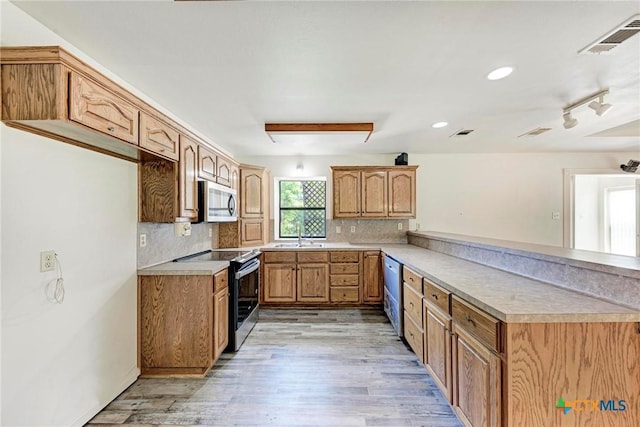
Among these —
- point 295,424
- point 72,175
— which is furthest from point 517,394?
point 72,175

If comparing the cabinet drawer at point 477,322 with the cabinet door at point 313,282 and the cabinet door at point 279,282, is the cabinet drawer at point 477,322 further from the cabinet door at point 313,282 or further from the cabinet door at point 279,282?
the cabinet door at point 279,282

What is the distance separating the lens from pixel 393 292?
3324 mm

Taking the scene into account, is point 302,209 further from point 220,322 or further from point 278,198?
point 220,322

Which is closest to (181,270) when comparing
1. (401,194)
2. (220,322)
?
(220,322)

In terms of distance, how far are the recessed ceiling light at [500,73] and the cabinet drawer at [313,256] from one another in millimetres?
2790

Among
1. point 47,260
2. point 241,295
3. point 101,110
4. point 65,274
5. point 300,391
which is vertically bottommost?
point 300,391

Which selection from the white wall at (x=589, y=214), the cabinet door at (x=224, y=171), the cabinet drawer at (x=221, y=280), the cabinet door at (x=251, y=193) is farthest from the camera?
the white wall at (x=589, y=214)

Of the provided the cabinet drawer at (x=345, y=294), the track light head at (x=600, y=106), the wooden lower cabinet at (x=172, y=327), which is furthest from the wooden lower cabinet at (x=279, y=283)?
the track light head at (x=600, y=106)

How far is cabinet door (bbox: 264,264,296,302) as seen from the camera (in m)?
4.09

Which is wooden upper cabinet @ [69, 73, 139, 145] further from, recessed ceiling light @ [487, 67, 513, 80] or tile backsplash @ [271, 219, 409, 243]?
tile backsplash @ [271, 219, 409, 243]

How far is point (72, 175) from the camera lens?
177 cm

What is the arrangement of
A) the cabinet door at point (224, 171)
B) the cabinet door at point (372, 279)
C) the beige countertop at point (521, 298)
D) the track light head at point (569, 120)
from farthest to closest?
1. the cabinet door at point (372, 279)
2. the cabinet door at point (224, 171)
3. the track light head at point (569, 120)
4. the beige countertop at point (521, 298)

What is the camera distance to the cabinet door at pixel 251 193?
13.7 ft

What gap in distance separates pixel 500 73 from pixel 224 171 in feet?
9.59
